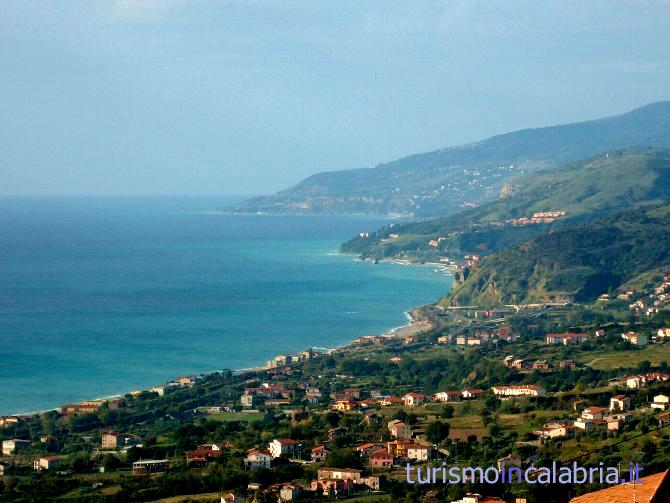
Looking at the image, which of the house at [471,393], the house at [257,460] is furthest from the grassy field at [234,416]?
the house at [257,460]

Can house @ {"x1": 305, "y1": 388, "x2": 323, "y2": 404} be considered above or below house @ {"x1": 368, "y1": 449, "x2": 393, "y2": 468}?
below

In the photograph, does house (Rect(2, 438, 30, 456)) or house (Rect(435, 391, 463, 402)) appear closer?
house (Rect(2, 438, 30, 456))

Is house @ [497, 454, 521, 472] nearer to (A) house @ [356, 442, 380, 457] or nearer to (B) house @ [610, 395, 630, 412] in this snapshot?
(A) house @ [356, 442, 380, 457]

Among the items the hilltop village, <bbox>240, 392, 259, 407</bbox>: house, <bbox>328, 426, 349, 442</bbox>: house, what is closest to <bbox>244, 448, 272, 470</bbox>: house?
the hilltop village

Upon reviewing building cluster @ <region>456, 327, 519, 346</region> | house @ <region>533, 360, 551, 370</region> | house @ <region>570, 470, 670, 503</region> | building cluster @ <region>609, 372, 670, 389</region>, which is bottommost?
building cluster @ <region>456, 327, 519, 346</region>

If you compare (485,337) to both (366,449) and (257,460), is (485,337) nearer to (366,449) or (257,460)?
(366,449)

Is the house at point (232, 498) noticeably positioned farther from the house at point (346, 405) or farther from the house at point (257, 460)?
the house at point (346, 405)
